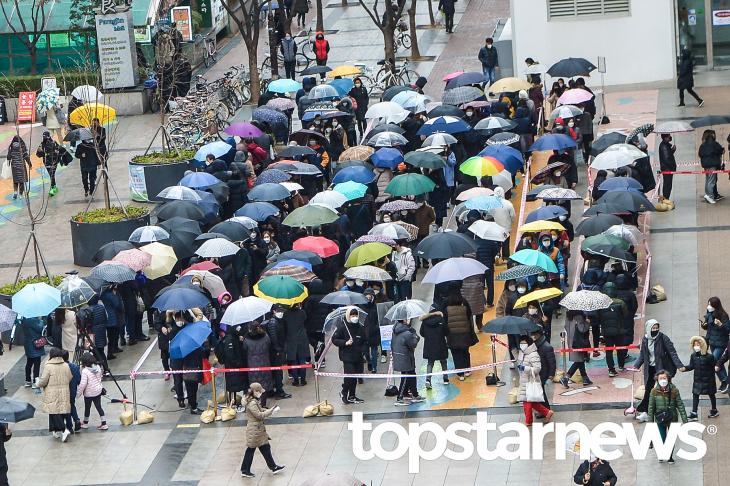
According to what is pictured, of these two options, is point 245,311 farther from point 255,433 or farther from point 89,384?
point 255,433

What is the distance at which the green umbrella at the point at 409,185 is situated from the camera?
26312 mm

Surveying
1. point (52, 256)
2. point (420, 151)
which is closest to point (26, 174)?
point (52, 256)

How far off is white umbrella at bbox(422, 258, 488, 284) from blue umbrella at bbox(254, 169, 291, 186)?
5804 millimetres

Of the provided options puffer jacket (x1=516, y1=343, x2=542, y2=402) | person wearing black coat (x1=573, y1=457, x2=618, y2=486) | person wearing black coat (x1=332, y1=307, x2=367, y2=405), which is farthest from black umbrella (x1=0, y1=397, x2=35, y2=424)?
person wearing black coat (x1=573, y1=457, x2=618, y2=486)

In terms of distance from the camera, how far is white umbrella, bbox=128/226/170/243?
24891 millimetres

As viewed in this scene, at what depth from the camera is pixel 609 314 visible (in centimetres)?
2136

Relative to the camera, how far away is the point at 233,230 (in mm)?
24828

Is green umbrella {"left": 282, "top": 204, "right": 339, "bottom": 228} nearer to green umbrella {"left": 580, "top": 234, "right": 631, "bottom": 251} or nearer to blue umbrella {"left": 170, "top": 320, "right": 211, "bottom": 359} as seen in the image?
blue umbrella {"left": 170, "top": 320, "right": 211, "bottom": 359}

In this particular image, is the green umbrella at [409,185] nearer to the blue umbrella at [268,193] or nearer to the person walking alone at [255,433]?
the blue umbrella at [268,193]

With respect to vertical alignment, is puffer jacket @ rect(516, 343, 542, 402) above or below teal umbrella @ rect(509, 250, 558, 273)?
below

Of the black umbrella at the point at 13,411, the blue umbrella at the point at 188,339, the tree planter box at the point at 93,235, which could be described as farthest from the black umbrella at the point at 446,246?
the tree planter box at the point at 93,235

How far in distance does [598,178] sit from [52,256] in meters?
10.1

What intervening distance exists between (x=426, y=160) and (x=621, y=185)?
357cm

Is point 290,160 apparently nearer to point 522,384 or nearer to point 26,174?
point 26,174
